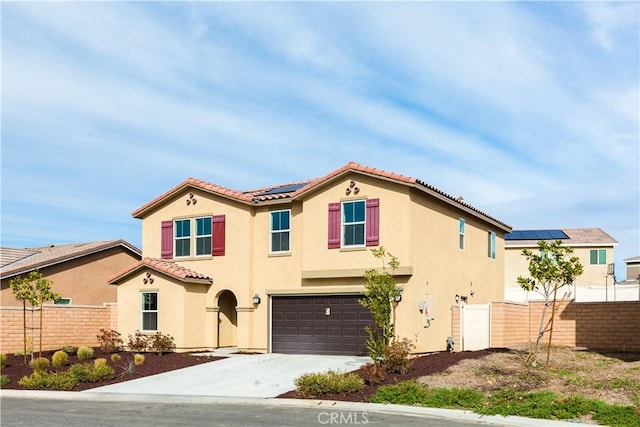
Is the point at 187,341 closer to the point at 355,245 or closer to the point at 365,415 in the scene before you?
the point at 355,245

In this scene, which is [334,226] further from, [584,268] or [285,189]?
[584,268]

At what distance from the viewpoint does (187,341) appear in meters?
29.1

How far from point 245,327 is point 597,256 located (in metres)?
32.4

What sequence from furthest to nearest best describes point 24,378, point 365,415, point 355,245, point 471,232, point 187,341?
point 471,232
point 187,341
point 355,245
point 24,378
point 365,415

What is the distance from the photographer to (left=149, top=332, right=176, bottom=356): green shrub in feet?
92.7

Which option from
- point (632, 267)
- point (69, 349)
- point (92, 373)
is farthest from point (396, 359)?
point (632, 267)

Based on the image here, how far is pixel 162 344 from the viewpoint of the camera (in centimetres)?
2830

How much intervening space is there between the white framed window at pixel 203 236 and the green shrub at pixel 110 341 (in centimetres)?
464

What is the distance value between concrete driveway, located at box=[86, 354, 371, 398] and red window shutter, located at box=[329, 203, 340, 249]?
4037 mm

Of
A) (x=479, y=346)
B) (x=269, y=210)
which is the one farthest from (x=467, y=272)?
(x=269, y=210)

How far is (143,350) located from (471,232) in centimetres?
1412

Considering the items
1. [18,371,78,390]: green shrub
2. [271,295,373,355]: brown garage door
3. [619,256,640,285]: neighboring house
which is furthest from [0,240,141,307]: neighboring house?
[619,256,640,285]: neighboring house

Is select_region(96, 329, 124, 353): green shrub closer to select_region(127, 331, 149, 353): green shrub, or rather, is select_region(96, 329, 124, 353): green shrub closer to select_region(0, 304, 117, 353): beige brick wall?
select_region(127, 331, 149, 353): green shrub

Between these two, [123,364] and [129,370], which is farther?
[123,364]
